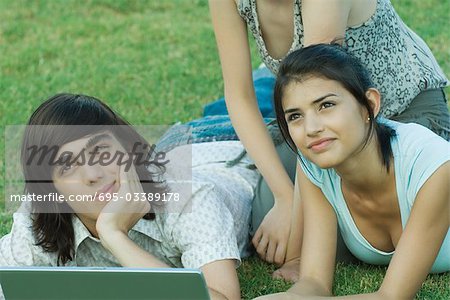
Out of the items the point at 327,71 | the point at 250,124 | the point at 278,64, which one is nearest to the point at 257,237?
the point at 250,124

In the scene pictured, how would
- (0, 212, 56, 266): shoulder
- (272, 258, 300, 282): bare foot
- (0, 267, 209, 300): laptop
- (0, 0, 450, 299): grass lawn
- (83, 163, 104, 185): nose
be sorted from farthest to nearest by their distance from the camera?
(0, 0, 450, 299): grass lawn, (272, 258, 300, 282): bare foot, (0, 212, 56, 266): shoulder, (83, 163, 104, 185): nose, (0, 267, 209, 300): laptop

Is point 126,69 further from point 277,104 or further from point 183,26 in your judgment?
point 277,104

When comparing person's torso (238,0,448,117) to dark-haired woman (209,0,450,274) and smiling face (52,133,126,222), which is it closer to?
dark-haired woman (209,0,450,274)

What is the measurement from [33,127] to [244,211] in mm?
812

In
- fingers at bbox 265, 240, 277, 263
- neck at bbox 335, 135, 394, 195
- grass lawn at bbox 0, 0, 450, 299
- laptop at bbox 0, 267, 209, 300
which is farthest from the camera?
grass lawn at bbox 0, 0, 450, 299

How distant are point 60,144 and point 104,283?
689 mm

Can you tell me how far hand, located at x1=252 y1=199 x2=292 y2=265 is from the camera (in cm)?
335

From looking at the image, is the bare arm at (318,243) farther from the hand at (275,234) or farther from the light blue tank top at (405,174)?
the hand at (275,234)

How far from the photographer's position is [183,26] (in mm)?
6512

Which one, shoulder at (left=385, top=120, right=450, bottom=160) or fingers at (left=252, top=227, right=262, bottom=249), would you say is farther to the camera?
fingers at (left=252, top=227, right=262, bottom=249)

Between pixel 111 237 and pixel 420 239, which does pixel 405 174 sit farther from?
pixel 111 237

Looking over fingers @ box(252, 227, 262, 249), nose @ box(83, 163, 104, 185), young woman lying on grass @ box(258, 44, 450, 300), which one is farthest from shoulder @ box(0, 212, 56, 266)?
young woman lying on grass @ box(258, 44, 450, 300)

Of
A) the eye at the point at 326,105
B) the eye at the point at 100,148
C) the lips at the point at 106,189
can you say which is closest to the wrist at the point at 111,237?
the lips at the point at 106,189

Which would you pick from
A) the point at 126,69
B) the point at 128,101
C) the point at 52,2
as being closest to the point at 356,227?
the point at 128,101
